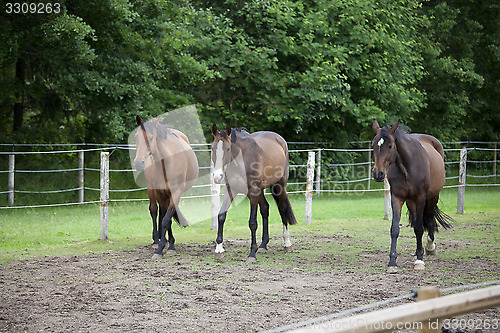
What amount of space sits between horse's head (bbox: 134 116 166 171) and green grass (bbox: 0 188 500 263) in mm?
1724

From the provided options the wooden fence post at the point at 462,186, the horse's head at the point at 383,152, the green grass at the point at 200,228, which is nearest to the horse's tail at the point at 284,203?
the green grass at the point at 200,228

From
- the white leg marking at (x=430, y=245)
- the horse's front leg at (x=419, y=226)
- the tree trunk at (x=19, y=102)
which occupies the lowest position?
the white leg marking at (x=430, y=245)

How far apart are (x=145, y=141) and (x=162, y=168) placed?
571 mm

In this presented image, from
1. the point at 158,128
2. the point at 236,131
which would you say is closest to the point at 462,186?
the point at 236,131

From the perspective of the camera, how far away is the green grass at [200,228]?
8422 mm

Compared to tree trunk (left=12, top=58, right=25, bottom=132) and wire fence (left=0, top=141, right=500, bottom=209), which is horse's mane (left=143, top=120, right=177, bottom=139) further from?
tree trunk (left=12, top=58, right=25, bottom=132)

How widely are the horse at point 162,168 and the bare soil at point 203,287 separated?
492mm

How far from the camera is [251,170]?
7652 mm

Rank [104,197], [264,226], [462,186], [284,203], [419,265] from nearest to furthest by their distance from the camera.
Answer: [419,265] < [264,226] < [284,203] < [104,197] < [462,186]

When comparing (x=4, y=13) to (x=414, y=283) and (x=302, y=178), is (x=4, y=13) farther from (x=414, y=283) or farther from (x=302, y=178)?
(x=414, y=283)

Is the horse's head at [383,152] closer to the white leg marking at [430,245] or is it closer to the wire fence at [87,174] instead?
the white leg marking at [430,245]

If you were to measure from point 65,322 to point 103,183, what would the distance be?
14.7 ft

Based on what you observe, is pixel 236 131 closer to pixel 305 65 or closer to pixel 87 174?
pixel 87 174

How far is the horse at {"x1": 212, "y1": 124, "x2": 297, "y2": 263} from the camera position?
7.19 m
